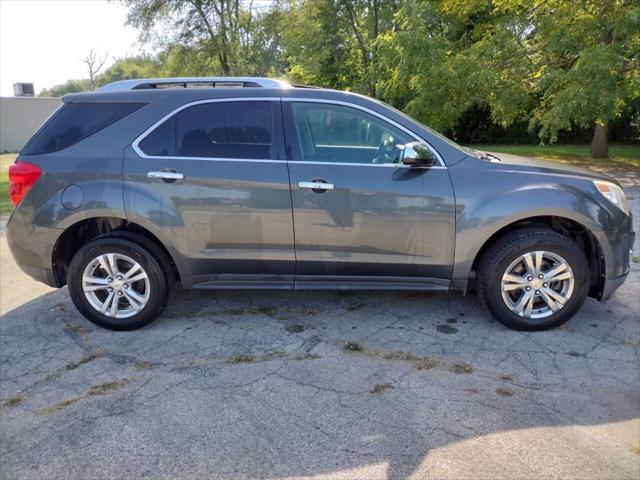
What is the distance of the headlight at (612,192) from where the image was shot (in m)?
3.92

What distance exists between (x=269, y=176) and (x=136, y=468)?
2153 mm

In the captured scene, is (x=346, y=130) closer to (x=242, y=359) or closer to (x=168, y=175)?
(x=168, y=175)

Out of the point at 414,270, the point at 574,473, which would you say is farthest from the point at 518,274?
the point at 574,473

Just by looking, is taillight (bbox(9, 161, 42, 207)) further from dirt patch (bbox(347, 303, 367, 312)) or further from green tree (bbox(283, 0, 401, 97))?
green tree (bbox(283, 0, 401, 97))

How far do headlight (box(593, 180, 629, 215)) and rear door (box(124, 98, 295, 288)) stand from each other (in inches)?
95.5

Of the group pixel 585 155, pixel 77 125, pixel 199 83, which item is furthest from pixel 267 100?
pixel 585 155

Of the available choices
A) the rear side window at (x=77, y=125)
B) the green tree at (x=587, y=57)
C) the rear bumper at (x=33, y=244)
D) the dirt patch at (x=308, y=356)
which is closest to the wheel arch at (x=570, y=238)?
the dirt patch at (x=308, y=356)

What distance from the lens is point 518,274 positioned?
3.94m

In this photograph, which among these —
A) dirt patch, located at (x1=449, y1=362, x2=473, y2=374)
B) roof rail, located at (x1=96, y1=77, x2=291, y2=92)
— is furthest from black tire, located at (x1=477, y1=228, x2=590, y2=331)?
roof rail, located at (x1=96, y1=77, x2=291, y2=92)

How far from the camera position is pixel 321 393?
10.4ft

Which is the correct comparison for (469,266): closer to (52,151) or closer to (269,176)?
(269,176)

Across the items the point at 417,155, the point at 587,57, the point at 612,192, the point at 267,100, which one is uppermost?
the point at 587,57

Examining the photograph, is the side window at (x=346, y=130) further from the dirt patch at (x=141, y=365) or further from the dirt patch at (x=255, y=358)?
the dirt patch at (x=141, y=365)

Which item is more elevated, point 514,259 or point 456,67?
point 456,67
